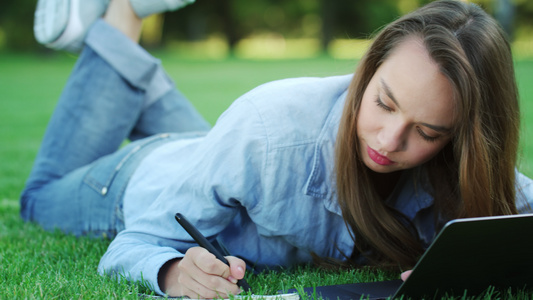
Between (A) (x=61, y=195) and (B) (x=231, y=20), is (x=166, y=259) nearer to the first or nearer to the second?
(A) (x=61, y=195)

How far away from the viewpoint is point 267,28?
39.5 meters

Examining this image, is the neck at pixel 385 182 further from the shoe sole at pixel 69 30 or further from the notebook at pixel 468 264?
the shoe sole at pixel 69 30

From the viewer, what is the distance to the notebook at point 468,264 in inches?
63.8

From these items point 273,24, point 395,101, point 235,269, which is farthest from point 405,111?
point 273,24

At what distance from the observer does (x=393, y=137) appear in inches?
74.8

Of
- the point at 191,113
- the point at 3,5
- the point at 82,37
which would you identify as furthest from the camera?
the point at 3,5

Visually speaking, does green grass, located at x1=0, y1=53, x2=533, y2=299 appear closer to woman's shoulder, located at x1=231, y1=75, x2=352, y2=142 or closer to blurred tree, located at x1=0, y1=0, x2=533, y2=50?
woman's shoulder, located at x1=231, y1=75, x2=352, y2=142

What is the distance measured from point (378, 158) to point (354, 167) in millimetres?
115

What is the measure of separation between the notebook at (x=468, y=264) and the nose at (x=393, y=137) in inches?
15.2

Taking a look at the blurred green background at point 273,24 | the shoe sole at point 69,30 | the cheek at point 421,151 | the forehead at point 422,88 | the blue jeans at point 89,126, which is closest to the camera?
the forehead at point 422,88

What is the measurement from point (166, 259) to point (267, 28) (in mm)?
38331

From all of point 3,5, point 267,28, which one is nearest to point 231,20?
point 267,28

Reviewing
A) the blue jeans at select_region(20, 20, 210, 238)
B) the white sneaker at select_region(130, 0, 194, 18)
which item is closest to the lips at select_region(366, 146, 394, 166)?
the blue jeans at select_region(20, 20, 210, 238)

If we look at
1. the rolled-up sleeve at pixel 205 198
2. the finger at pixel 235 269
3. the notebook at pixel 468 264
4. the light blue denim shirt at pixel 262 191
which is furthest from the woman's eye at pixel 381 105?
the finger at pixel 235 269
